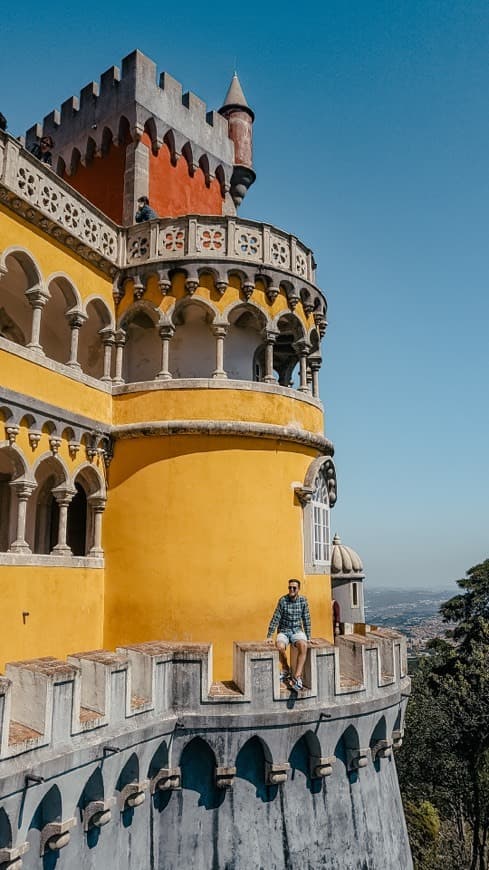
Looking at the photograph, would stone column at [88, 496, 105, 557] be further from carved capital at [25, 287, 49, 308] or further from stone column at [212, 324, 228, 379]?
carved capital at [25, 287, 49, 308]

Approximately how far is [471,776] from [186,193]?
83.4 ft

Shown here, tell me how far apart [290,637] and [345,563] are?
1022cm

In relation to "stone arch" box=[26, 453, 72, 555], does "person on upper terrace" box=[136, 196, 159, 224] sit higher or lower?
higher

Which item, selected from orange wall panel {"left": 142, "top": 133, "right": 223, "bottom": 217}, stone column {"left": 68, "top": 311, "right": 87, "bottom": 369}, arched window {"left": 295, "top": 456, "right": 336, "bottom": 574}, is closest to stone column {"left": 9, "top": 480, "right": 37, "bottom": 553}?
stone column {"left": 68, "top": 311, "right": 87, "bottom": 369}

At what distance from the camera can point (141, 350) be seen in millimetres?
15297

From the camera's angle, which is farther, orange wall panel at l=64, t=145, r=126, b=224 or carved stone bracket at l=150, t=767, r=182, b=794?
orange wall panel at l=64, t=145, r=126, b=224

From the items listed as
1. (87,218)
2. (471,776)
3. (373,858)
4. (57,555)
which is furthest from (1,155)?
(471,776)

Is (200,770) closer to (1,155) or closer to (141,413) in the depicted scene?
(141,413)

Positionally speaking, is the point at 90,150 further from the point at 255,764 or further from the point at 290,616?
the point at 255,764

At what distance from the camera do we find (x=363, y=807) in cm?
1204

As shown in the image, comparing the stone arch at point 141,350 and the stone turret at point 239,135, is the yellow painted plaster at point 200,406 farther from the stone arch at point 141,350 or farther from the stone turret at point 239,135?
the stone turret at point 239,135

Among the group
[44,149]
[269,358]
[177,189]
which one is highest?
[44,149]

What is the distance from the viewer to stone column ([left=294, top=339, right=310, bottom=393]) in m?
15.2

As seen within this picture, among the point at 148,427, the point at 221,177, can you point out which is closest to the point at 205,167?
the point at 221,177
